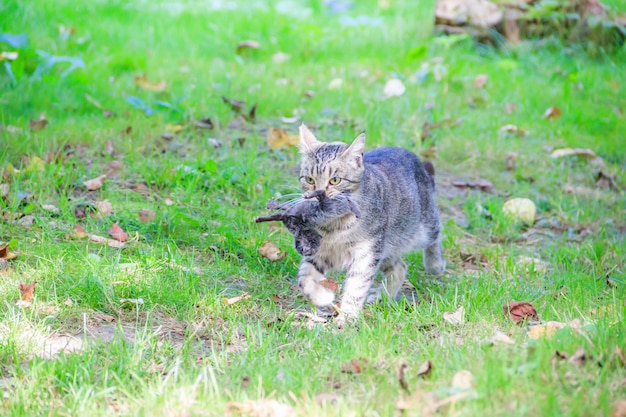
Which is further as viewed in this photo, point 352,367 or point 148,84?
point 148,84

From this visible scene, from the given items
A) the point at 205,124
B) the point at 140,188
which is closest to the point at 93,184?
the point at 140,188

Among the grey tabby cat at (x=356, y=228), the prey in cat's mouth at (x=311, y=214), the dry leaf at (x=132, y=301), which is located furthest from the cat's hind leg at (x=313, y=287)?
the dry leaf at (x=132, y=301)

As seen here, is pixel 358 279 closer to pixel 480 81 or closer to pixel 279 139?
pixel 279 139

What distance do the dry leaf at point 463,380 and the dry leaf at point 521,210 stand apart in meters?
2.92

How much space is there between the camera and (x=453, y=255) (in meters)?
5.05

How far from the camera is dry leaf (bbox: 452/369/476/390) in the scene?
2732 millimetres

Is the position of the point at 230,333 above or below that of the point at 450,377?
below

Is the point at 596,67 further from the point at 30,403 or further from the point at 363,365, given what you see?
the point at 30,403

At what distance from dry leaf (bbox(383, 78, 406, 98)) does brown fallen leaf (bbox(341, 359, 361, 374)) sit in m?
4.41

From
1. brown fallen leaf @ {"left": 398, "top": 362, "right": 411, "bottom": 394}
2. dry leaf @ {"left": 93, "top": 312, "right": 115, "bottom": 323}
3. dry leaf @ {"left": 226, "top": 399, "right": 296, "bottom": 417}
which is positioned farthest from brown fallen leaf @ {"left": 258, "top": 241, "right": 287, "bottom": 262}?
dry leaf @ {"left": 226, "top": 399, "right": 296, "bottom": 417}

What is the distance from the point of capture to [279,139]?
6027 mm

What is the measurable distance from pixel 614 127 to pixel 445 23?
2.64 m

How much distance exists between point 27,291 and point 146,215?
1153mm

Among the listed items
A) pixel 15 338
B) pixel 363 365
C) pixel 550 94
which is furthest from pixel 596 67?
pixel 15 338
